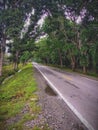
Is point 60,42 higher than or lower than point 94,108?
higher

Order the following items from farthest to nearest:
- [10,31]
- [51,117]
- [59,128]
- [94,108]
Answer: [10,31], [94,108], [51,117], [59,128]

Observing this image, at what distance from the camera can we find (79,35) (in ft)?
105

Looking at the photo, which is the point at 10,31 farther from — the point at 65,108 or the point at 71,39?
the point at 65,108

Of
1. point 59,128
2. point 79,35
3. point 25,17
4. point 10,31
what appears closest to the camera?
point 59,128

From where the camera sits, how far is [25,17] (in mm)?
28047

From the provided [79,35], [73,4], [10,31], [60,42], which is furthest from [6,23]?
[60,42]

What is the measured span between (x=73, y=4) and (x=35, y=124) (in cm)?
2545

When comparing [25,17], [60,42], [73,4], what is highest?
[73,4]

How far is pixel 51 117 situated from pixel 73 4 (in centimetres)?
2485

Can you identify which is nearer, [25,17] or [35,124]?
[35,124]

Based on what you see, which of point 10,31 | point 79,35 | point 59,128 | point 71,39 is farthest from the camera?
point 71,39

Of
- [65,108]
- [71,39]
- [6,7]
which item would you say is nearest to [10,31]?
[6,7]

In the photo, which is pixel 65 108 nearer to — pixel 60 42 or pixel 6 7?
pixel 6 7

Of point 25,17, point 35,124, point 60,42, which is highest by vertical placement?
point 25,17
